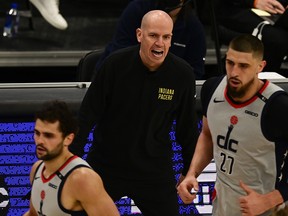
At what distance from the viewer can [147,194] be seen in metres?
5.45

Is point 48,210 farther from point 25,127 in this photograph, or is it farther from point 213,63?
point 213,63

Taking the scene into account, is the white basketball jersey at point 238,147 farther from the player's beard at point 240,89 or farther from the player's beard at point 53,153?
the player's beard at point 53,153

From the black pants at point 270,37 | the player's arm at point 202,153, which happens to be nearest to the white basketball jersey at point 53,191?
the player's arm at point 202,153

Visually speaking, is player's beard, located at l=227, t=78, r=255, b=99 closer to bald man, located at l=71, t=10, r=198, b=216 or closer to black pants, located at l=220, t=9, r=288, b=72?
bald man, located at l=71, t=10, r=198, b=216

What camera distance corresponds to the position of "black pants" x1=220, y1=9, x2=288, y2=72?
718 centimetres

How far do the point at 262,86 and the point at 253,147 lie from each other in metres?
0.32

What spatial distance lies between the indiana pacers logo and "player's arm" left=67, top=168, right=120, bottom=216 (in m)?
0.79

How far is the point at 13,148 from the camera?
5.91m

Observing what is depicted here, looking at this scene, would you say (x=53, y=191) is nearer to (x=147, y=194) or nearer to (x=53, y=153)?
(x=53, y=153)

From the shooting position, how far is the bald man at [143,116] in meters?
5.26

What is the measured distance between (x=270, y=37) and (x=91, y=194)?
327cm

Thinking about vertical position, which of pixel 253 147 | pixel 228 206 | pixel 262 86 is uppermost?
pixel 262 86

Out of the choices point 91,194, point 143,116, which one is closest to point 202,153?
point 143,116

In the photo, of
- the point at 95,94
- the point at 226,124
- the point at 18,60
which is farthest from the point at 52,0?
the point at 226,124
